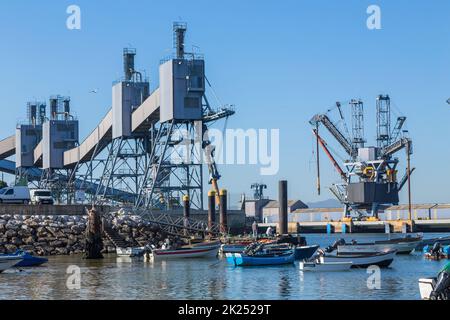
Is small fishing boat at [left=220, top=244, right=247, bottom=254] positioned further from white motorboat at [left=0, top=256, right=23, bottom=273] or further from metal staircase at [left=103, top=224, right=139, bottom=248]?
white motorboat at [left=0, top=256, right=23, bottom=273]

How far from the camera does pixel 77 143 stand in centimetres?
14038

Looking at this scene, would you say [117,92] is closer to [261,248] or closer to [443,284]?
[261,248]

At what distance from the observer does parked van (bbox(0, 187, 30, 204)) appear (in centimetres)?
9681

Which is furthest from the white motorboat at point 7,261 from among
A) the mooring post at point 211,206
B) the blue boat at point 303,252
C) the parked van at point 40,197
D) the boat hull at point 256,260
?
the parked van at point 40,197

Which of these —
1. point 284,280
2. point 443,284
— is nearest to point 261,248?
point 284,280

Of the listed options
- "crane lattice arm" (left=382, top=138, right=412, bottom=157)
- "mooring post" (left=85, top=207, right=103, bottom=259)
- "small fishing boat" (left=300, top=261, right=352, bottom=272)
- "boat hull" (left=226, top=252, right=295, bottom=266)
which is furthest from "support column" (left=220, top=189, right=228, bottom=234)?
"crane lattice arm" (left=382, top=138, right=412, bottom=157)

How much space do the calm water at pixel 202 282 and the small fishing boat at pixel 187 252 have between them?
3910mm

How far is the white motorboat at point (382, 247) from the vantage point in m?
67.1

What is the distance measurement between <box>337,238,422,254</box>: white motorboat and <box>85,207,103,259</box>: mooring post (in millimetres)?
19705

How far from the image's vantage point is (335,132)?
16700 centimetres

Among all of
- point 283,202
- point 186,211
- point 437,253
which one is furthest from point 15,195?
point 437,253

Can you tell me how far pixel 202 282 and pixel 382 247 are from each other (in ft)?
78.8
